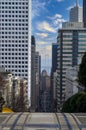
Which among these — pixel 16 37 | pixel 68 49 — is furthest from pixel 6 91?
pixel 16 37

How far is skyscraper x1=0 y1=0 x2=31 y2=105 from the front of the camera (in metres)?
157

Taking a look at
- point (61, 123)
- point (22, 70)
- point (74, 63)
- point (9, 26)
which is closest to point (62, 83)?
point (74, 63)

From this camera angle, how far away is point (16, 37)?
15888 centimetres

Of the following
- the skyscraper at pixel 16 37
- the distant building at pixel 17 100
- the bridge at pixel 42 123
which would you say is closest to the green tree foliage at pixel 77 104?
the bridge at pixel 42 123

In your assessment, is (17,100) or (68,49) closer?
(17,100)

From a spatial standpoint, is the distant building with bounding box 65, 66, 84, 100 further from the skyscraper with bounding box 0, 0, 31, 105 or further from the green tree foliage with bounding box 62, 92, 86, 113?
the green tree foliage with bounding box 62, 92, 86, 113

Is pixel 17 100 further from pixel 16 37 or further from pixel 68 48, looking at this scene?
pixel 16 37

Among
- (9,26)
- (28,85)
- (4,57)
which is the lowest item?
(28,85)

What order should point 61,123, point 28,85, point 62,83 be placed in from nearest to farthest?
point 61,123 → point 62,83 → point 28,85

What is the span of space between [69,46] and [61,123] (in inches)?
5221

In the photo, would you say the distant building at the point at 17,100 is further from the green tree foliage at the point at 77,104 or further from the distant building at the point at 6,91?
the green tree foliage at the point at 77,104

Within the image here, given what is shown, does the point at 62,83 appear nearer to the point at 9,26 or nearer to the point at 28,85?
the point at 28,85

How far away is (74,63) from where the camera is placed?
149750 millimetres

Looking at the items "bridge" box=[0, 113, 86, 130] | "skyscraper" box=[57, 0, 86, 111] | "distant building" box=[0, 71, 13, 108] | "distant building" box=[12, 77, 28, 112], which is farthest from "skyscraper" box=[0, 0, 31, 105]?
"bridge" box=[0, 113, 86, 130]
